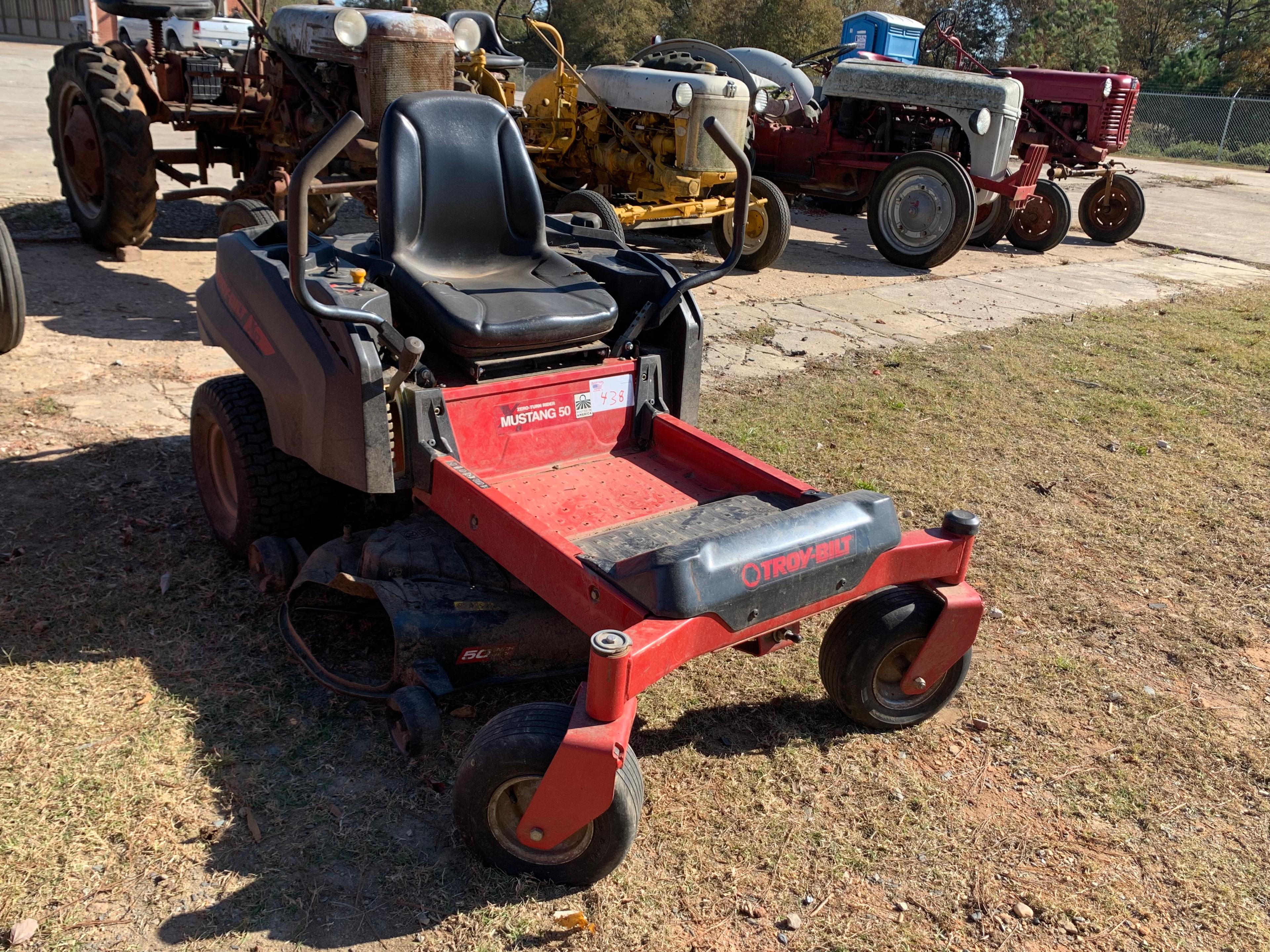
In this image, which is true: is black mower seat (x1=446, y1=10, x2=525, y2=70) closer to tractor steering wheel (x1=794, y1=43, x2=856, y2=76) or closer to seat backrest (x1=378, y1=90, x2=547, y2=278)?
tractor steering wheel (x1=794, y1=43, x2=856, y2=76)

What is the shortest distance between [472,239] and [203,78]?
4.80 metres

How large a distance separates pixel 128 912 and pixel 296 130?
5.97 metres

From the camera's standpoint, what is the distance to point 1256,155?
22.5 m

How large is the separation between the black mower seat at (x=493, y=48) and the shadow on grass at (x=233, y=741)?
5.88m

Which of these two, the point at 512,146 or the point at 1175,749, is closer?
the point at 1175,749

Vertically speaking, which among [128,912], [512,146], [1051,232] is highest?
[512,146]

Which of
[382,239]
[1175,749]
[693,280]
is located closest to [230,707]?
[382,239]

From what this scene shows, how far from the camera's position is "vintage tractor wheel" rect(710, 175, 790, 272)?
8.61 meters

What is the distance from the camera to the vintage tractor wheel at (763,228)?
28.2ft

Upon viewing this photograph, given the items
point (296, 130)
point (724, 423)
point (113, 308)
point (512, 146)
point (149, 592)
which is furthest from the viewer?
point (296, 130)

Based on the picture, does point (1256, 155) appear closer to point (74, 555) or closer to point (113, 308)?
point (113, 308)

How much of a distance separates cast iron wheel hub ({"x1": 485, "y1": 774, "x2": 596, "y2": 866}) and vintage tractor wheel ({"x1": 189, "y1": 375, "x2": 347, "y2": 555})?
161cm

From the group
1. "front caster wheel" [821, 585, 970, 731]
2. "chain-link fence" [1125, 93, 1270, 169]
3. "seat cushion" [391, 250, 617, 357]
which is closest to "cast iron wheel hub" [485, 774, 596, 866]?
"front caster wheel" [821, 585, 970, 731]

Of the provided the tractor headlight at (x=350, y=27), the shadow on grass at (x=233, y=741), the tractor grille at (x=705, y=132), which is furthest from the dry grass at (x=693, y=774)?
the tractor grille at (x=705, y=132)
